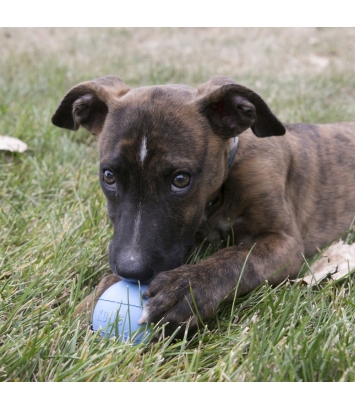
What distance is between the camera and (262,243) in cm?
406

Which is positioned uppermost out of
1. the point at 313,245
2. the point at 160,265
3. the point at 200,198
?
the point at 200,198

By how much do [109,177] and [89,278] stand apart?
0.74 meters

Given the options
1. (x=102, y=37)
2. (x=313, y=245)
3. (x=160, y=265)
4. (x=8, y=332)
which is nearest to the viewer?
(x=8, y=332)

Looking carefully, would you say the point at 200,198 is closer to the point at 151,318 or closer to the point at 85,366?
the point at 151,318

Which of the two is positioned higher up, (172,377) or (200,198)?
(200,198)

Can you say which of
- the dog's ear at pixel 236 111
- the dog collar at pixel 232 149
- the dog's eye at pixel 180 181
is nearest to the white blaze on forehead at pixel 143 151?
the dog's eye at pixel 180 181

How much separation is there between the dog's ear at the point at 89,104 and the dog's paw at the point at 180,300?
1.48 meters

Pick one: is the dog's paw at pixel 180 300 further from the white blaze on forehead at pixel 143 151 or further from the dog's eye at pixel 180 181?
the white blaze on forehead at pixel 143 151

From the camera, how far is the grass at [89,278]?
110 inches

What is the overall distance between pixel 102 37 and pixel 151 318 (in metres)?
9.05

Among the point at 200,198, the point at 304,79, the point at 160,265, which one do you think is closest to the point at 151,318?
the point at 160,265

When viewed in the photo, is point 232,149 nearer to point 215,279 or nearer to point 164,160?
point 164,160

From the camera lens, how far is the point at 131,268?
10.9 ft

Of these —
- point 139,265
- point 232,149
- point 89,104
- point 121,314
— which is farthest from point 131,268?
point 89,104
